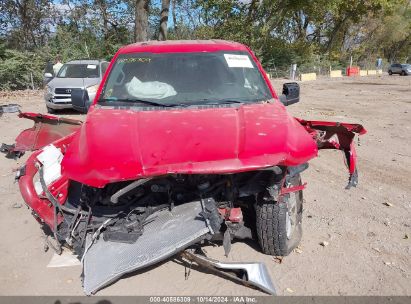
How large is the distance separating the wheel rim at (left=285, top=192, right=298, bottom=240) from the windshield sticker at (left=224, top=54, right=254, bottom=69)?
1620mm

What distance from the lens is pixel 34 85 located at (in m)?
23.0

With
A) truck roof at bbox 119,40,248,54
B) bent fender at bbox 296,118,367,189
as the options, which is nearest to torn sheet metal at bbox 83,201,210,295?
bent fender at bbox 296,118,367,189

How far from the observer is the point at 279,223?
137 inches

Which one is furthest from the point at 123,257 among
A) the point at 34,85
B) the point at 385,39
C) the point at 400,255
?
the point at 385,39

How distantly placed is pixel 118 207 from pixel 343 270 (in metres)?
1.98

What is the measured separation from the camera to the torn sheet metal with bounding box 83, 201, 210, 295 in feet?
10.2

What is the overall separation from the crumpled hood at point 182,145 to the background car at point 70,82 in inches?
346

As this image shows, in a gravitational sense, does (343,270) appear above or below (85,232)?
below

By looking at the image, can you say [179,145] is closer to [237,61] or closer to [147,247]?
[147,247]

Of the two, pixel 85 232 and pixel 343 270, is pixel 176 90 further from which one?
pixel 343 270

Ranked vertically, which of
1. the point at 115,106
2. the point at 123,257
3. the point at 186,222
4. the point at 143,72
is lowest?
the point at 123,257

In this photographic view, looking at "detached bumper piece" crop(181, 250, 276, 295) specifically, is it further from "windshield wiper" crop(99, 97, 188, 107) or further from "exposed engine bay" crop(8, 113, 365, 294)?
"windshield wiper" crop(99, 97, 188, 107)

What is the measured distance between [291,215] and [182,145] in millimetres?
1352

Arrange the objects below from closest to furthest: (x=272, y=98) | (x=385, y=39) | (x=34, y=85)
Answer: (x=272, y=98)
(x=34, y=85)
(x=385, y=39)
